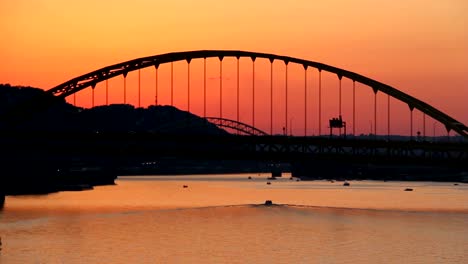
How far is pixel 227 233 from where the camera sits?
119000 mm

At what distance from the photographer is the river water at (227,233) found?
96750 mm

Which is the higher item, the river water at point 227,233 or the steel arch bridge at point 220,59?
the steel arch bridge at point 220,59

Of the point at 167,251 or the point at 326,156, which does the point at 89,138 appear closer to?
the point at 326,156

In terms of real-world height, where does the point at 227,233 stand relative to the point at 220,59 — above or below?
below

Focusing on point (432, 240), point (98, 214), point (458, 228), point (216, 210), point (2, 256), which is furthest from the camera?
point (216, 210)

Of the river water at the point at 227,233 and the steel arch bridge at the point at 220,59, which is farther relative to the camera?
the steel arch bridge at the point at 220,59

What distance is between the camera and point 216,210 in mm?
161000

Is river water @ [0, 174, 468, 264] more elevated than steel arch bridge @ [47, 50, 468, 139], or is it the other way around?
steel arch bridge @ [47, 50, 468, 139]

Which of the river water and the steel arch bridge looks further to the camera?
the steel arch bridge

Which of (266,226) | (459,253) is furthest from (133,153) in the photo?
(459,253)

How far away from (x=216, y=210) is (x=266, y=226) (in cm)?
3272

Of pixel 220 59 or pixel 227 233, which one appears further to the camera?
pixel 220 59

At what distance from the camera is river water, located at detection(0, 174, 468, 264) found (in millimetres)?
96750

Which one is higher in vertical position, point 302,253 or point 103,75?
point 103,75
